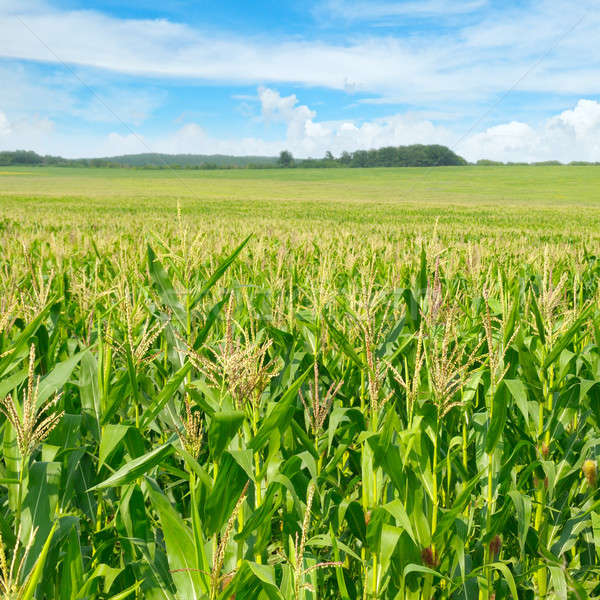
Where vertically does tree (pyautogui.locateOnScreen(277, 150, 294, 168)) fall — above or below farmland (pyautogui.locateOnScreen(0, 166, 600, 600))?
above

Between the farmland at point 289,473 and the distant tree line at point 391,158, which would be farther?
the distant tree line at point 391,158

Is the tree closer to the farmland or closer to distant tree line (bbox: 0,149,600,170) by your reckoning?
distant tree line (bbox: 0,149,600,170)

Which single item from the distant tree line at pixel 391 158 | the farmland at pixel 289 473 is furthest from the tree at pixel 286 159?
the farmland at pixel 289 473

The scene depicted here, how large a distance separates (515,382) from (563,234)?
16307 mm

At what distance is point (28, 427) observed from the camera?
127cm

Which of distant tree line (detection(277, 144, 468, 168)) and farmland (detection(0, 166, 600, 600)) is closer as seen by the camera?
farmland (detection(0, 166, 600, 600))

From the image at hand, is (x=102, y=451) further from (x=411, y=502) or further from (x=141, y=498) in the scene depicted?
(x=411, y=502)

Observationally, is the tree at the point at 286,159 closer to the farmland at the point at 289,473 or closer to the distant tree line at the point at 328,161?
the distant tree line at the point at 328,161

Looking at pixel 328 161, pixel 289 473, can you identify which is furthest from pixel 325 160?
pixel 289 473

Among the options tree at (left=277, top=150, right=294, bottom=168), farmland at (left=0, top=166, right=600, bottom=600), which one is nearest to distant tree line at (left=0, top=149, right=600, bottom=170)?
tree at (left=277, top=150, right=294, bottom=168)

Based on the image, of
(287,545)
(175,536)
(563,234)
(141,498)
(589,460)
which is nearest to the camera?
(175,536)

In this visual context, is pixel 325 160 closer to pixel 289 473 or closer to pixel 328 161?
pixel 328 161

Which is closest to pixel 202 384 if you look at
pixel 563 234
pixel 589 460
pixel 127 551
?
pixel 127 551

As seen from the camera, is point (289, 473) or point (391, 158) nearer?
point (289, 473)
